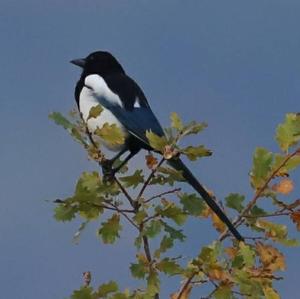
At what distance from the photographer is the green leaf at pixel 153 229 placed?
2865 mm

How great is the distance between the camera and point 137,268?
9.23ft

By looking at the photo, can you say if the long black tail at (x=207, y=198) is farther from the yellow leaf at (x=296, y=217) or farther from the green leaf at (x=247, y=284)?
the green leaf at (x=247, y=284)

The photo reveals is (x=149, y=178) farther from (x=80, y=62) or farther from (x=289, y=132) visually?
(x=80, y=62)

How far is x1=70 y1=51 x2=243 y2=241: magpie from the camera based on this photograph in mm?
4910

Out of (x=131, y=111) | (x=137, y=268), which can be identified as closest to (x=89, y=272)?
(x=137, y=268)

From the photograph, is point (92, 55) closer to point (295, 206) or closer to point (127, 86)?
point (127, 86)

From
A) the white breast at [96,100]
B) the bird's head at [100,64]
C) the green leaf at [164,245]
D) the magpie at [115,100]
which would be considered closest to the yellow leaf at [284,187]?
the green leaf at [164,245]

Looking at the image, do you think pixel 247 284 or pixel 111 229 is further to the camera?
pixel 111 229

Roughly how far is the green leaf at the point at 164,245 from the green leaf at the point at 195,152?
354mm

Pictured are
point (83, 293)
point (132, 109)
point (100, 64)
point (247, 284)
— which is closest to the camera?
point (247, 284)

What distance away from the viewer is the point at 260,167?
9.53ft

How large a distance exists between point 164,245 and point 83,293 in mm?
414

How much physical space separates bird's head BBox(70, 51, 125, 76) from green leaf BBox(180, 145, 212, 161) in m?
3.15

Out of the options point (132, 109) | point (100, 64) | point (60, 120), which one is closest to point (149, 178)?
point (60, 120)
